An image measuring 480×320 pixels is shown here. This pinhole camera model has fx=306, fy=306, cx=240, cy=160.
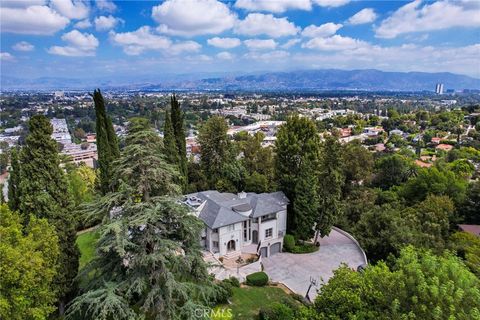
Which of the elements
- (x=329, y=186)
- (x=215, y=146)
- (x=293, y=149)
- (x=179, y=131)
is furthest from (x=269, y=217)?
(x=179, y=131)

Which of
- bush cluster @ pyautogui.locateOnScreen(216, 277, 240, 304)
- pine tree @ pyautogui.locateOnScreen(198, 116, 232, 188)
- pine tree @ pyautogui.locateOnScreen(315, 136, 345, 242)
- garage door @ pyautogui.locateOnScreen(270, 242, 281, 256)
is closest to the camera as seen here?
bush cluster @ pyautogui.locateOnScreen(216, 277, 240, 304)

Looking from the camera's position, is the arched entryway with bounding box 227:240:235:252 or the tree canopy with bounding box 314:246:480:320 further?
the arched entryway with bounding box 227:240:235:252

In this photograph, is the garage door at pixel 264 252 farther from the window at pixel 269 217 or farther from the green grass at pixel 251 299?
the green grass at pixel 251 299

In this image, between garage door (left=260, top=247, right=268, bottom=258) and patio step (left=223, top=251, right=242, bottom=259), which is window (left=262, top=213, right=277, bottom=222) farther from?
patio step (left=223, top=251, right=242, bottom=259)

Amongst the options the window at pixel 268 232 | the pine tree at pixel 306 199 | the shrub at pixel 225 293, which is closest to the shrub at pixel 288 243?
the pine tree at pixel 306 199

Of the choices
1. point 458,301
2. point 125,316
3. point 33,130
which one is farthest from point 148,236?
point 458,301

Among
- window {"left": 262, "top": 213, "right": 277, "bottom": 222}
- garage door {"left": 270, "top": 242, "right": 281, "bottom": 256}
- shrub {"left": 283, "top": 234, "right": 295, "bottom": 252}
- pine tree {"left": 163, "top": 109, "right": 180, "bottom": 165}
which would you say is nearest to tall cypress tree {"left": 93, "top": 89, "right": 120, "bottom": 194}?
pine tree {"left": 163, "top": 109, "right": 180, "bottom": 165}

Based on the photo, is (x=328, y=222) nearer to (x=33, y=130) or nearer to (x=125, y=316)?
(x=125, y=316)

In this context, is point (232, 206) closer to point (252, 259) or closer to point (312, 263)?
point (252, 259)
